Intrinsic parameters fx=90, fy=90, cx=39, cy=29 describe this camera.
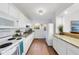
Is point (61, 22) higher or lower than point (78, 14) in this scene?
lower

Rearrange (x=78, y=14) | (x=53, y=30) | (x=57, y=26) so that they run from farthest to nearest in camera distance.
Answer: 1. (x=78, y=14)
2. (x=53, y=30)
3. (x=57, y=26)

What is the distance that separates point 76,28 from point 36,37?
452 centimetres

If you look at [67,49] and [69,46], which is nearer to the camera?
[69,46]

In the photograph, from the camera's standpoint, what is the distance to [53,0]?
918 millimetres

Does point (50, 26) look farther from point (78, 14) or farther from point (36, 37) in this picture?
point (36, 37)

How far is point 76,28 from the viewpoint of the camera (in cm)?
702

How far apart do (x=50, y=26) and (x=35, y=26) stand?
4.10m

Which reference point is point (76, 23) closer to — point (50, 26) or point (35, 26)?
point (50, 26)

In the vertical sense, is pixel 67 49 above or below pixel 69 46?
below
